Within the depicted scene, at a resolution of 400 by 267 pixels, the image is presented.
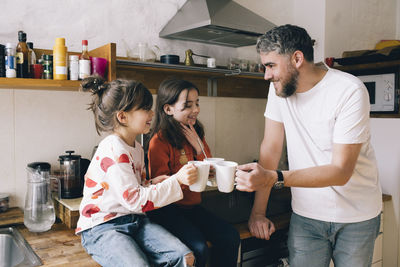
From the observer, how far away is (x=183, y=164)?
1590mm

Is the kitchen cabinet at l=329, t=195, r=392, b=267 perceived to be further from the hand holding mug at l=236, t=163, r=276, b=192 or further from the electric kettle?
the electric kettle

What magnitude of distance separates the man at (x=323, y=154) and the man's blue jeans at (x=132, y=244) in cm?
44

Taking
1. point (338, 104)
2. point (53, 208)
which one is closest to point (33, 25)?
point (53, 208)

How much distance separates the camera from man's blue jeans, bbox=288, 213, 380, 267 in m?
1.50

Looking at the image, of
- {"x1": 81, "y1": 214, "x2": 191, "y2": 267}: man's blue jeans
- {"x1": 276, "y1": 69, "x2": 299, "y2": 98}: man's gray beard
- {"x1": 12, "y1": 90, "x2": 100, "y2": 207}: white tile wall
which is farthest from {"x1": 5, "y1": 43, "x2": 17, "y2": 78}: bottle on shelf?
{"x1": 276, "y1": 69, "x2": 299, "y2": 98}: man's gray beard

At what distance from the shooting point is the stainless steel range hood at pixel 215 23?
193cm

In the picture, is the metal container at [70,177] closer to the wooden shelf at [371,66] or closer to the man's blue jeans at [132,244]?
the man's blue jeans at [132,244]

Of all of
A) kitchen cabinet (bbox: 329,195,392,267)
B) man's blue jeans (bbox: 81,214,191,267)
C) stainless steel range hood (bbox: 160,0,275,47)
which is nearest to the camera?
man's blue jeans (bbox: 81,214,191,267)

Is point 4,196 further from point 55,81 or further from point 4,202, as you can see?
point 55,81

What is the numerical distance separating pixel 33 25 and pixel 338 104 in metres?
1.52

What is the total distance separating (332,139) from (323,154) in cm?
7

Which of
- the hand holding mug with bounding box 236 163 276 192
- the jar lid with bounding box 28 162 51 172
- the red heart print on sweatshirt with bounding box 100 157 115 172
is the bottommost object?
the jar lid with bounding box 28 162 51 172

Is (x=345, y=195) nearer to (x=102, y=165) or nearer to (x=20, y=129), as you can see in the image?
(x=102, y=165)

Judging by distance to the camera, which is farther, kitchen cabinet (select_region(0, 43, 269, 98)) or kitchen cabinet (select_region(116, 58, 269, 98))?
kitchen cabinet (select_region(116, 58, 269, 98))
